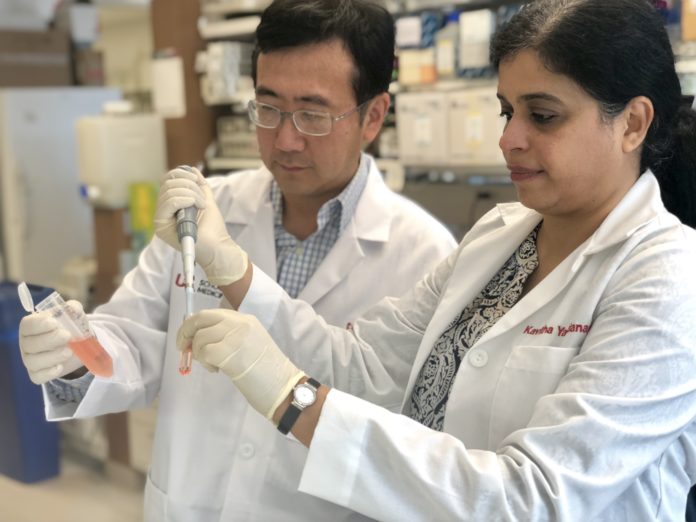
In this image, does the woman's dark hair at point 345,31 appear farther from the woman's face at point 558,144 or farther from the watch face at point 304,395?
the watch face at point 304,395

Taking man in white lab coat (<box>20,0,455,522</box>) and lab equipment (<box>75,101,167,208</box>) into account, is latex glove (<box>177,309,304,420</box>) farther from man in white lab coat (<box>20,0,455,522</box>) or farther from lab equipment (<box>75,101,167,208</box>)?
lab equipment (<box>75,101,167,208</box>)

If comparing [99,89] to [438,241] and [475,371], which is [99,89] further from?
[475,371]

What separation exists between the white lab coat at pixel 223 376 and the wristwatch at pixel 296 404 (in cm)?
39

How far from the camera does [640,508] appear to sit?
3.24 feet

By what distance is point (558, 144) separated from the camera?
3.40 feet

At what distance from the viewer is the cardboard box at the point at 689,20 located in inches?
89.7

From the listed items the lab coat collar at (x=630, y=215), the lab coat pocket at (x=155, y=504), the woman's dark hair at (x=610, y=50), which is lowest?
the lab coat pocket at (x=155, y=504)

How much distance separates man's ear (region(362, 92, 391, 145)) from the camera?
1.58m

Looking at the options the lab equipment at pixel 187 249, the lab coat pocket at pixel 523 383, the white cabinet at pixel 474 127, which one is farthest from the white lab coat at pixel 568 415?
the white cabinet at pixel 474 127

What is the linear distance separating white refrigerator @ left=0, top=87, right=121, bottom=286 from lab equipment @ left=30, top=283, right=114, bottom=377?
3.29 meters

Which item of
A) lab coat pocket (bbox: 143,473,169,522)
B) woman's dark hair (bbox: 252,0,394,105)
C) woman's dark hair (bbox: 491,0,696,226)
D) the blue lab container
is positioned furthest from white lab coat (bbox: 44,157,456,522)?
the blue lab container

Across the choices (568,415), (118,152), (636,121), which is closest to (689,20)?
(636,121)

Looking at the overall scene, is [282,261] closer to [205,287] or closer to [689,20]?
[205,287]

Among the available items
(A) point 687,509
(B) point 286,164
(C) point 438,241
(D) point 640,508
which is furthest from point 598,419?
(B) point 286,164
